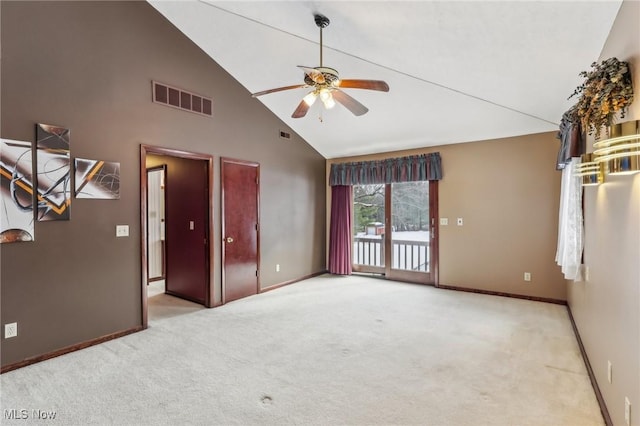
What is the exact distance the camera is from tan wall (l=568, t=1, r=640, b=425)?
1559 millimetres

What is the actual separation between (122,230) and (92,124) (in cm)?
111

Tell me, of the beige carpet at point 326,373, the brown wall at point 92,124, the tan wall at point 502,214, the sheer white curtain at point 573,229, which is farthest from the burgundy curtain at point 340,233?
the sheer white curtain at point 573,229

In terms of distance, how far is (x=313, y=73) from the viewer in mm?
2596

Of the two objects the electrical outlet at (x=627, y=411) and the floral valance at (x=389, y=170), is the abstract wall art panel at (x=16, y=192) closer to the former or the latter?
the electrical outlet at (x=627, y=411)

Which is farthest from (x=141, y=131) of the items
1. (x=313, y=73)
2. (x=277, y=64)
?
(x=313, y=73)

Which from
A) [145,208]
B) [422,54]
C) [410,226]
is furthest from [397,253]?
[145,208]

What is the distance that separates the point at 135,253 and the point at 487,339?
3.86m

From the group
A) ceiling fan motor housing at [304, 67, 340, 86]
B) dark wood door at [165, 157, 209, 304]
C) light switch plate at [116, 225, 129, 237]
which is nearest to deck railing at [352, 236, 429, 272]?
dark wood door at [165, 157, 209, 304]

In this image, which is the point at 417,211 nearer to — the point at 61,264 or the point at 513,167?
the point at 513,167

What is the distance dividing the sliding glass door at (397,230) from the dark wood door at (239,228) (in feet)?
7.36

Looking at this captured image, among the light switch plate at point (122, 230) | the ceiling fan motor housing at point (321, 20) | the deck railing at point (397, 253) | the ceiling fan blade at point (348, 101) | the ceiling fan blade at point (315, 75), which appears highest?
the ceiling fan motor housing at point (321, 20)

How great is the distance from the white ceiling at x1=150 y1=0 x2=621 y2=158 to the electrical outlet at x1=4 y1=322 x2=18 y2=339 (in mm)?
3440

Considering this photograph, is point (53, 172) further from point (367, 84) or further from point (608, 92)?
point (608, 92)

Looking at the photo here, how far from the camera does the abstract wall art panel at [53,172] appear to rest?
2.85m
